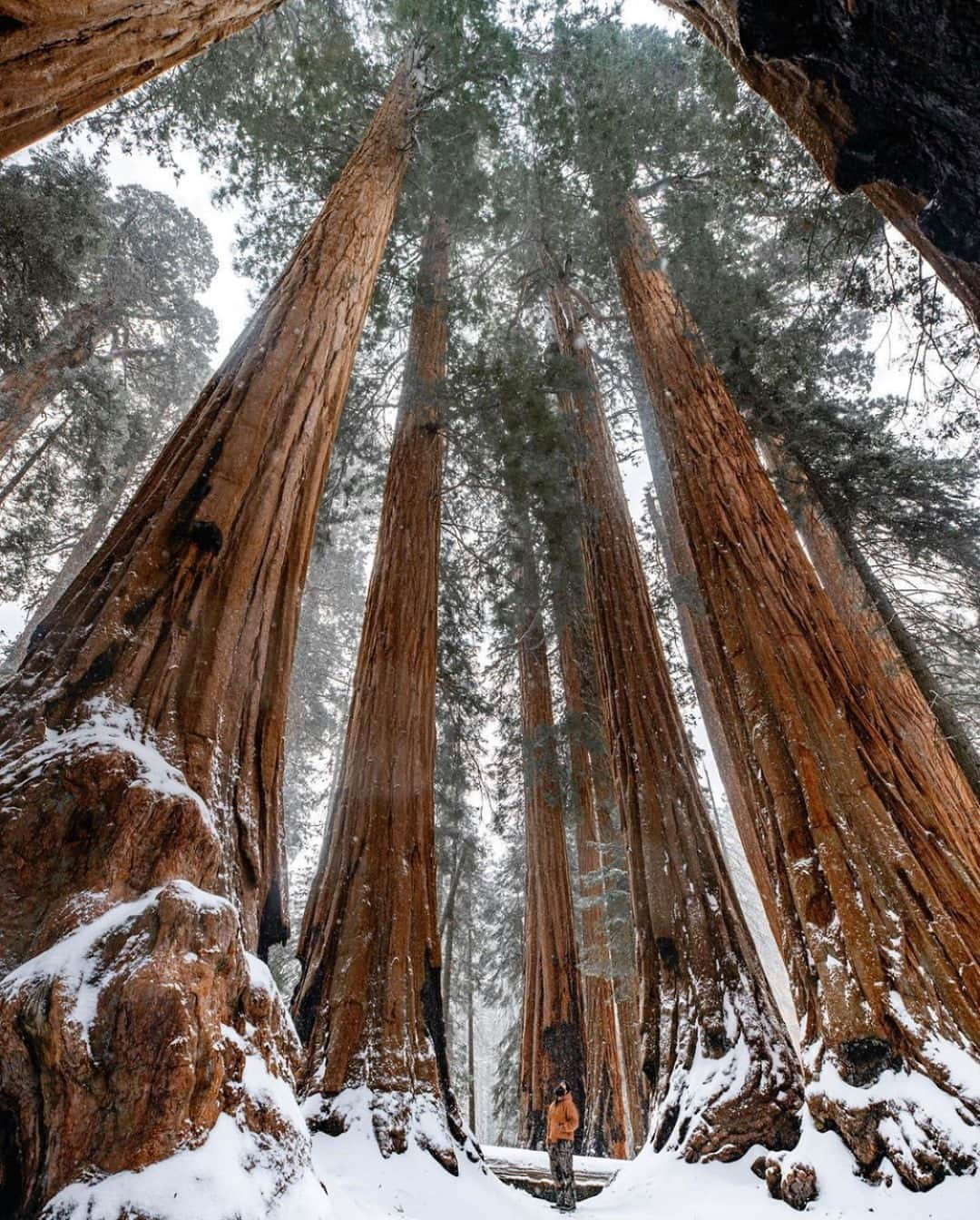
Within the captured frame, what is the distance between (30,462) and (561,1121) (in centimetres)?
1160

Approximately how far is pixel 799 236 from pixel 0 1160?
7.83m

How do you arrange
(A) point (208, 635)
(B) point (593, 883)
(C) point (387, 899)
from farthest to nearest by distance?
1. (B) point (593, 883)
2. (C) point (387, 899)
3. (A) point (208, 635)

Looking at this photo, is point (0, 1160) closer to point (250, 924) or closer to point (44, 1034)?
point (44, 1034)

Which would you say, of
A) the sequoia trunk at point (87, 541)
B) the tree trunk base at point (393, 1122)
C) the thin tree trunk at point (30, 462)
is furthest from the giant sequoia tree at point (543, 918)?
the sequoia trunk at point (87, 541)

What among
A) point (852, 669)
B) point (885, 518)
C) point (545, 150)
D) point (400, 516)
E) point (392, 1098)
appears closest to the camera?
point (392, 1098)

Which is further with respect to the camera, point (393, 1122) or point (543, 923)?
point (543, 923)

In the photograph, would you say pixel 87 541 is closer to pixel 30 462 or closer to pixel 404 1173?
pixel 30 462

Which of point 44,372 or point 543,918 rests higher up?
point 44,372

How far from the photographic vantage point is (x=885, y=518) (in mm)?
6051

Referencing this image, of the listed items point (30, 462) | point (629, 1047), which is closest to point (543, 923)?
point (629, 1047)

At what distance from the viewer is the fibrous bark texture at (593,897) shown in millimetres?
6859

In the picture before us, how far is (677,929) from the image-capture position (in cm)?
390

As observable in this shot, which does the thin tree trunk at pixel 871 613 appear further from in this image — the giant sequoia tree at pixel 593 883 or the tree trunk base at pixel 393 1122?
the tree trunk base at pixel 393 1122

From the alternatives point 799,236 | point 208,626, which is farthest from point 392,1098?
point 799,236
